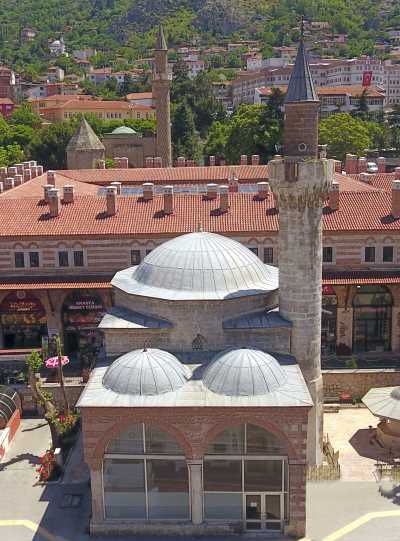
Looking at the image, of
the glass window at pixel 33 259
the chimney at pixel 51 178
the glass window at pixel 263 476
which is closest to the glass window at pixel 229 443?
the glass window at pixel 263 476

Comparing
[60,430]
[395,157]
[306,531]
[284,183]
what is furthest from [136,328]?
[395,157]

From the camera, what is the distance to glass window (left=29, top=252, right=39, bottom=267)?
1353 inches

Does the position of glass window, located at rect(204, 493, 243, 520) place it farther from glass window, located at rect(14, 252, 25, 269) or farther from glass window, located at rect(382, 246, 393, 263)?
glass window, located at rect(14, 252, 25, 269)

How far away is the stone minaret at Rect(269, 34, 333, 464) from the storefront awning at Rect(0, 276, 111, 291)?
39.9 ft

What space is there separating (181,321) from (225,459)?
551 cm

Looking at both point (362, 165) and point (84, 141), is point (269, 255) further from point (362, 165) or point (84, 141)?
point (84, 141)

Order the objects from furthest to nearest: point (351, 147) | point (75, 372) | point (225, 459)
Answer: point (351, 147) < point (75, 372) < point (225, 459)

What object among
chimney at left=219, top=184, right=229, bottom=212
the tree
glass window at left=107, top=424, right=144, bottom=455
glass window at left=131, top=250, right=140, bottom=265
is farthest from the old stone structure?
glass window at left=107, top=424, right=144, bottom=455

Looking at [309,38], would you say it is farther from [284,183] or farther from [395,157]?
[284,183]

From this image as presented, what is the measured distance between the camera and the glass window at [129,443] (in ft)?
67.8

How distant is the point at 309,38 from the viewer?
617ft

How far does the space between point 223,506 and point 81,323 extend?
624 inches

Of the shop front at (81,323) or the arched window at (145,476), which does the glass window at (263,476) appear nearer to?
the arched window at (145,476)

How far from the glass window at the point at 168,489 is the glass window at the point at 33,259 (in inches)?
657
